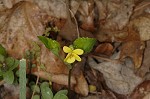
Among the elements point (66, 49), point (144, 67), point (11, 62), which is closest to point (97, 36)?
point (144, 67)

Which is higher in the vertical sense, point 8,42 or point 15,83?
point 8,42

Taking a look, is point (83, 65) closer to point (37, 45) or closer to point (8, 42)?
point (37, 45)

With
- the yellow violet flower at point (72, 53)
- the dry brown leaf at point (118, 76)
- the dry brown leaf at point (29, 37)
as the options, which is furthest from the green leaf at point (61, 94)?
the dry brown leaf at point (118, 76)

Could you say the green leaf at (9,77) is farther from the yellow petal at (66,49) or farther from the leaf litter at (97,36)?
the yellow petal at (66,49)

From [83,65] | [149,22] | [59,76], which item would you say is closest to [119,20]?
[149,22]

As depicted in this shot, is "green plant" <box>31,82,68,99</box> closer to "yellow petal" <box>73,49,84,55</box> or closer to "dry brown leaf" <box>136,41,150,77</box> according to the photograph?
"yellow petal" <box>73,49,84,55</box>

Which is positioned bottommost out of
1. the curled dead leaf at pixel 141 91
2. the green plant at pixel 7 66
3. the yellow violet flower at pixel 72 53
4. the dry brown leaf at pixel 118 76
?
the curled dead leaf at pixel 141 91

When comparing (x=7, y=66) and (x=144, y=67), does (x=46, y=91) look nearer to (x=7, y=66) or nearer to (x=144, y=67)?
(x=7, y=66)
